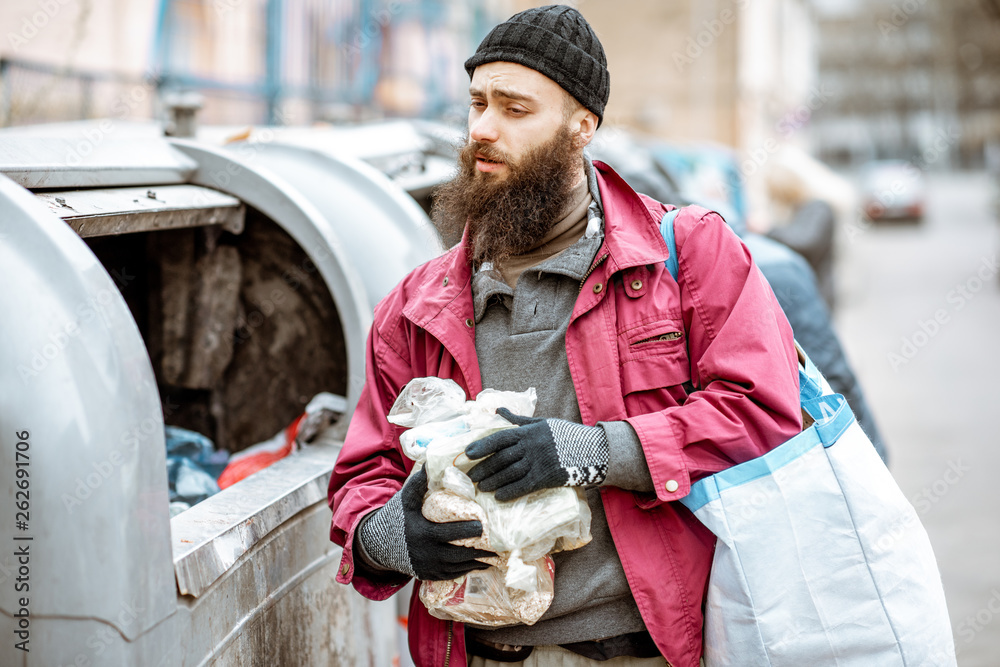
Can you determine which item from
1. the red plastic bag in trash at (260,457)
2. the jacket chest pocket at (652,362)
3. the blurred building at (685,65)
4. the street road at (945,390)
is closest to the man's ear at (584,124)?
the jacket chest pocket at (652,362)

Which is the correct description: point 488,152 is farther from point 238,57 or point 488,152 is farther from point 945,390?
point 238,57

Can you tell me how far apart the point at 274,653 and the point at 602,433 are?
117 cm

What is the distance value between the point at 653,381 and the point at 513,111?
66 cm

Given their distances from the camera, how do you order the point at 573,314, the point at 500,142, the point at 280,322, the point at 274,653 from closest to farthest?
1. the point at 573,314
2. the point at 500,142
3. the point at 274,653
4. the point at 280,322

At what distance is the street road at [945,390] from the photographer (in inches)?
194

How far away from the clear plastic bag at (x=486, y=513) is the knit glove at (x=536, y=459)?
46 mm

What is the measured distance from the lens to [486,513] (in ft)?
5.55

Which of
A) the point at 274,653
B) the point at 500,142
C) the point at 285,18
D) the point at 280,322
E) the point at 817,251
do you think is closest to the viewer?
the point at 500,142

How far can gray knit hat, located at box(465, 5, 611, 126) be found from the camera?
1902mm

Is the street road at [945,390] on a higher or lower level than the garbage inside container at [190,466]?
lower

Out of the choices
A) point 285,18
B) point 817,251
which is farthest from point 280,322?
point 285,18

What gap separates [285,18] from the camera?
36.3ft

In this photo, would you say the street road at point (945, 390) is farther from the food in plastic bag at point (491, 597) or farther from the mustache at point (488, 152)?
the mustache at point (488, 152)

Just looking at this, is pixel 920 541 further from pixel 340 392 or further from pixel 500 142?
A: pixel 340 392
